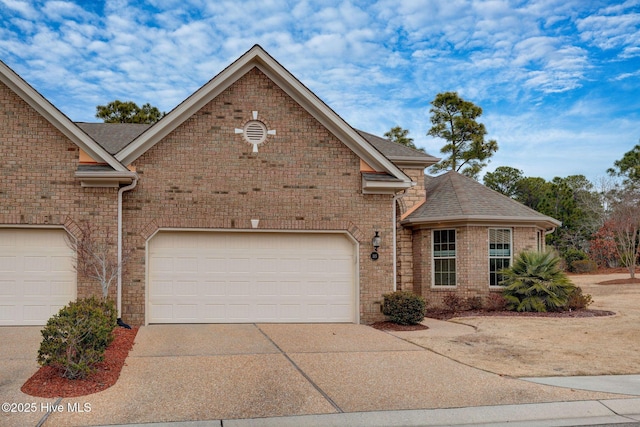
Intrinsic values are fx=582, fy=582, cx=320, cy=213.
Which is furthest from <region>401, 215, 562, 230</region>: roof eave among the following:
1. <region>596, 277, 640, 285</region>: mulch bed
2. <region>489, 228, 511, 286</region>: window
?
<region>596, 277, 640, 285</region>: mulch bed

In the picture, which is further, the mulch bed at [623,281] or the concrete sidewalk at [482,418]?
the mulch bed at [623,281]

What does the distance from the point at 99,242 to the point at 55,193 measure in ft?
4.97

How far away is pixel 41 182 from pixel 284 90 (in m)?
6.15

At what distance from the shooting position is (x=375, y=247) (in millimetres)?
14750

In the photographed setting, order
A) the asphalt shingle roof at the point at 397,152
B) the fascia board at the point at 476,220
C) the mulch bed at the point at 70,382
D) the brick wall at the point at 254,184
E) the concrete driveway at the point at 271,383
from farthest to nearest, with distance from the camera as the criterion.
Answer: the asphalt shingle roof at the point at 397,152 < the fascia board at the point at 476,220 < the brick wall at the point at 254,184 < the mulch bed at the point at 70,382 < the concrete driveway at the point at 271,383

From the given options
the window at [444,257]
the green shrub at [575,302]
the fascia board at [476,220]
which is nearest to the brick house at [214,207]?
the fascia board at [476,220]

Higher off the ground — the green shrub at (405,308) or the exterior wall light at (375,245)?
the exterior wall light at (375,245)

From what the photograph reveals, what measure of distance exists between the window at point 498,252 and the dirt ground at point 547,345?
2.26 metres

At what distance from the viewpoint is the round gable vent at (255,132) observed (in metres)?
14.5

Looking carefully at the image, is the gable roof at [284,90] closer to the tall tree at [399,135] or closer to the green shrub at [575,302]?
the green shrub at [575,302]

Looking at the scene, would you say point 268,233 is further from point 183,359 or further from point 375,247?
point 183,359

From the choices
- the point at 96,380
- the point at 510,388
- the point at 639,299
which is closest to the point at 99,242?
the point at 96,380

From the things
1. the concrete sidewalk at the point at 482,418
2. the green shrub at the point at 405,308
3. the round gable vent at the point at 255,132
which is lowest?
the concrete sidewalk at the point at 482,418

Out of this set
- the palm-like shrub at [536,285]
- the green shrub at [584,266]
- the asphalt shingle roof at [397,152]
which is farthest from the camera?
the green shrub at [584,266]
